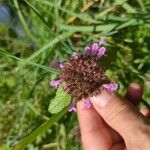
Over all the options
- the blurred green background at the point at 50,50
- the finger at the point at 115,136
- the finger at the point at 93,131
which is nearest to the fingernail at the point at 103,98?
the finger at the point at 93,131

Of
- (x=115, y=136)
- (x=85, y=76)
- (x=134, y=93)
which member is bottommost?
(x=115, y=136)

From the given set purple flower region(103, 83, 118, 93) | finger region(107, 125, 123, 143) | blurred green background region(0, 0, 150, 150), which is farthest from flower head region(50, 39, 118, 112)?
blurred green background region(0, 0, 150, 150)

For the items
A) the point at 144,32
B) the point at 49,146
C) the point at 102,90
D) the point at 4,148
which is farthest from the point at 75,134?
the point at 102,90

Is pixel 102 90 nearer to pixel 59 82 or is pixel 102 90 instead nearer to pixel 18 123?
pixel 59 82

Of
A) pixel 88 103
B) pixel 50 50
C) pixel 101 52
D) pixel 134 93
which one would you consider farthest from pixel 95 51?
pixel 50 50

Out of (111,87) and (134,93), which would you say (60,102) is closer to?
(111,87)

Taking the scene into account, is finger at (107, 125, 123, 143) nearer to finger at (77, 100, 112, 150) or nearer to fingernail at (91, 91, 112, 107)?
finger at (77, 100, 112, 150)

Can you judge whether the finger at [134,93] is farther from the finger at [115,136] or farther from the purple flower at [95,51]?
the purple flower at [95,51]
